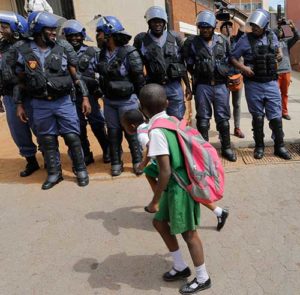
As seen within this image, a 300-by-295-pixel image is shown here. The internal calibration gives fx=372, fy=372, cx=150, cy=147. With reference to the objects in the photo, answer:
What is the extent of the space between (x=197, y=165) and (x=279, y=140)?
9.59 ft

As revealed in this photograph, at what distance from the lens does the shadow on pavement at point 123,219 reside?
135 inches

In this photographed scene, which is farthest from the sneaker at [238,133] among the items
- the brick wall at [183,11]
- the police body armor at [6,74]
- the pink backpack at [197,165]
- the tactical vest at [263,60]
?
the brick wall at [183,11]

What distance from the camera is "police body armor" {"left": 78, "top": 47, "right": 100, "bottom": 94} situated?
473 centimetres

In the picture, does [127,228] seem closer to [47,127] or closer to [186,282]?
[186,282]

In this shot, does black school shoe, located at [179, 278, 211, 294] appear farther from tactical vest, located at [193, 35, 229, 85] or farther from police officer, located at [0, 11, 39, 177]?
police officer, located at [0, 11, 39, 177]

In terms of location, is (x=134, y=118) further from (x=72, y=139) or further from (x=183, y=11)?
(x=183, y=11)

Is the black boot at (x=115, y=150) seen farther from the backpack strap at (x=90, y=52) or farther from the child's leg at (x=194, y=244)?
the child's leg at (x=194, y=244)

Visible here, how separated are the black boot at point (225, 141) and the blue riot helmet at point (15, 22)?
8.91 ft

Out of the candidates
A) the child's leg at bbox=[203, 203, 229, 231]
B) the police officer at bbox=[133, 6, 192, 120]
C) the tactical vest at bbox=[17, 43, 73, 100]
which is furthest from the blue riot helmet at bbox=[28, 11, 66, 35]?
the child's leg at bbox=[203, 203, 229, 231]

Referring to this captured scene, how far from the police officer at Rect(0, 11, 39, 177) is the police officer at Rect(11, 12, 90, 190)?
12.1 inches

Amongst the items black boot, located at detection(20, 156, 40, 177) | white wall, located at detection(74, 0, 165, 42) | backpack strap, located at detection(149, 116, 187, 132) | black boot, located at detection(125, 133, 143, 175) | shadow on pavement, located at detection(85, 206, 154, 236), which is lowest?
shadow on pavement, located at detection(85, 206, 154, 236)

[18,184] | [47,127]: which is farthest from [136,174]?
[18,184]

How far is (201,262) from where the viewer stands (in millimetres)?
2426

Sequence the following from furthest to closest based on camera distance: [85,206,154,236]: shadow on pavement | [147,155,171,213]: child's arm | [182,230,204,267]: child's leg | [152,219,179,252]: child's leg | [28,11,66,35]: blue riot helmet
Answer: [28,11,66,35]: blue riot helmet
[85,206,154,236]: shadow on pavement
[152,219,179,252]: child's leg
[182,230,204,267]: child's leg
[147,155,171,213]: child's arm
